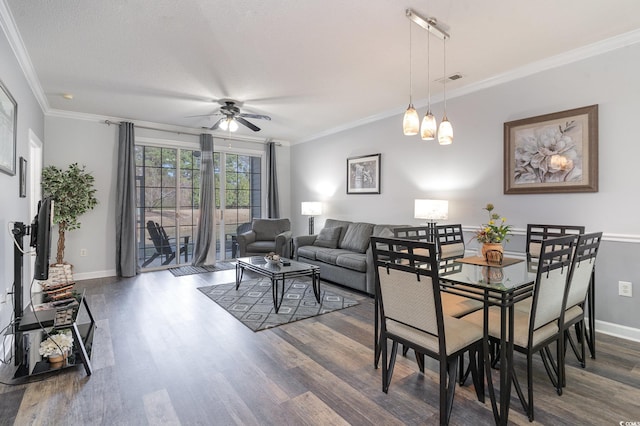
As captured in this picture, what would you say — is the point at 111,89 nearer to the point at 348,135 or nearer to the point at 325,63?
the point at 325,63

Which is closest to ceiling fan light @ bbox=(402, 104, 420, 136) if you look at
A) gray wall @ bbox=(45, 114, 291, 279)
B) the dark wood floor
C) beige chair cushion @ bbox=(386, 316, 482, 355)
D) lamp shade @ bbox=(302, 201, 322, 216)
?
beige chair cushion @ bbox=(386, 316, 482, 355)

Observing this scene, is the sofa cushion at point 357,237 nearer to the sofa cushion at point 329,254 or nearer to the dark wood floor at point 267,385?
the sofa cushion at point 329,254

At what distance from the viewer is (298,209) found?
737cm

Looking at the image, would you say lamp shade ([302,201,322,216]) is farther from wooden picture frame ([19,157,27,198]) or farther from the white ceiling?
wooden picture frame ([19,157,27,198])

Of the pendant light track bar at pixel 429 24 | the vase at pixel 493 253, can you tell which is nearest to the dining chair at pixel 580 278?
the vase at pixel 493 253

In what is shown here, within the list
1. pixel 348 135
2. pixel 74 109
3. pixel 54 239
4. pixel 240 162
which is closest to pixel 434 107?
pixel 348 135

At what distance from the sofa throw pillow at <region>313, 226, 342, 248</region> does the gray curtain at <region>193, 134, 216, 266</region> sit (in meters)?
2.22

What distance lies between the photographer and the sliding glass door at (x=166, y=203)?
5844 millimetres

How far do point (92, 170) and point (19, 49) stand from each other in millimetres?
2683

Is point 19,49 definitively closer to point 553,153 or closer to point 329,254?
point 329,254

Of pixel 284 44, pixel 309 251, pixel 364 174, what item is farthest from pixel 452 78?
pixel 309 251

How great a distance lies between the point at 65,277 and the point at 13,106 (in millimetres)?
2607

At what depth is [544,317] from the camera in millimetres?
1898

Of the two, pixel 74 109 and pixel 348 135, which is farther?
pixel 348 135
